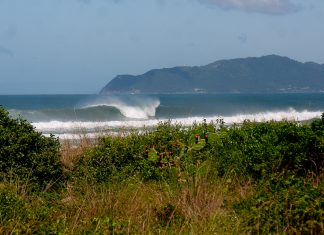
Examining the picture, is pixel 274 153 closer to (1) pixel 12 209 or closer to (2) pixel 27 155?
(2) pixel 27 155

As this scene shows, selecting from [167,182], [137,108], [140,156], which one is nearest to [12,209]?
[167,182]

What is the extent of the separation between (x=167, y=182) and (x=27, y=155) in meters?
2.41

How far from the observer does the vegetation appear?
6789 mm

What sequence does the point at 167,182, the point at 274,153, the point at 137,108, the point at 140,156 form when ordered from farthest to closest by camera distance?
the point at 137,108, the point at 140,156, the point at 274,153, the point at 167,182

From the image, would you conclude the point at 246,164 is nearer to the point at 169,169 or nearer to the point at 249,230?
the point at 169,169

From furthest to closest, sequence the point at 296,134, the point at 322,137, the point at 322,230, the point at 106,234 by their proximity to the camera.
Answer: the point at 296,134 → the point at 322,137 → the point at 322,230 → the point at 106,234

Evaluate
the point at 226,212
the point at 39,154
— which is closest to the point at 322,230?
the point at 226,212

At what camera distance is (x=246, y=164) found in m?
9.83

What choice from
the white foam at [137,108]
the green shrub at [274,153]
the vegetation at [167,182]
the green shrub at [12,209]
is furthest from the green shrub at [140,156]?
the white foam at [137,108]

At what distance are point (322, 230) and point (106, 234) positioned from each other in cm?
226

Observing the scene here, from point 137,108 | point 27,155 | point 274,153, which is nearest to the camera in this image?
point 274,153

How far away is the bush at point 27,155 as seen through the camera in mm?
9885

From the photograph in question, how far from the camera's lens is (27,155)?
33.5ft

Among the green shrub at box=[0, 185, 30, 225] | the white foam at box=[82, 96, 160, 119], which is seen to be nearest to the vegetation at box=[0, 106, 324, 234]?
the green shrub at box=[0, 185, 30, 225]
